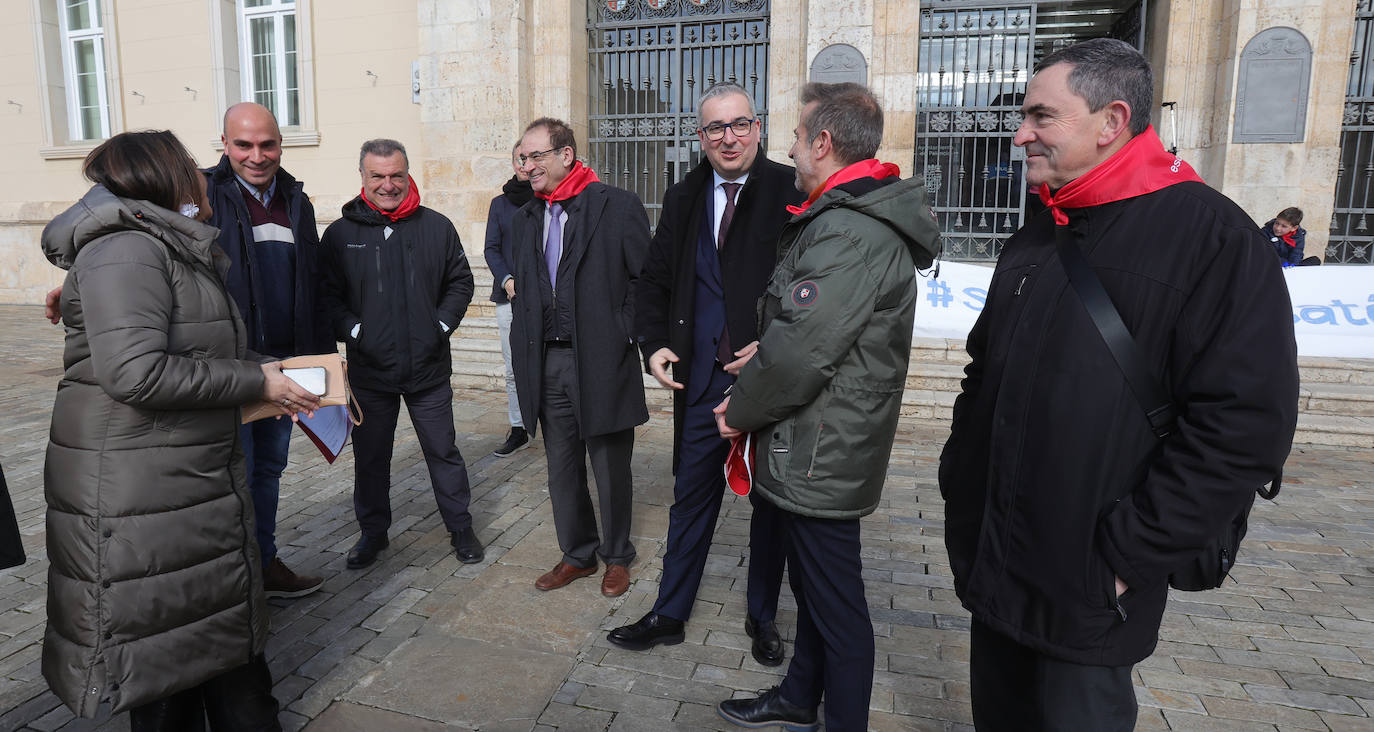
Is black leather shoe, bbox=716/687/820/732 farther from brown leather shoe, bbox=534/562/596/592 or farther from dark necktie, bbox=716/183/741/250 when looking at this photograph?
dark necktie, bbox=716/183/741/250

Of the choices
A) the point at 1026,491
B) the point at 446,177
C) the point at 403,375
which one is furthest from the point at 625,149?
the point at 1026,491

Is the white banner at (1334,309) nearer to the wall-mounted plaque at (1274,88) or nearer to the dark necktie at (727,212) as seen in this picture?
the wall-mounted plaque at (1274,88)

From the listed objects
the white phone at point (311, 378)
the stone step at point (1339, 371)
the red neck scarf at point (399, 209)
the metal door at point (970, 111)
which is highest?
the metal door at point (970, 111)

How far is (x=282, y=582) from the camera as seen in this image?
3613 millimetres

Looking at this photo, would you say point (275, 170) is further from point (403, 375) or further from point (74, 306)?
point (74, 306)

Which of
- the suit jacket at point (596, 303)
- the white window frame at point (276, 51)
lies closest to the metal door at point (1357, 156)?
the suit jacket at point (596, 303)

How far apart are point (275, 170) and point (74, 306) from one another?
1.61 metres

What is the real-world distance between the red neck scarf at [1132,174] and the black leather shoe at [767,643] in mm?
2042

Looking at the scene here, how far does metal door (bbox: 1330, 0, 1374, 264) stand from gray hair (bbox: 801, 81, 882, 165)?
8.63 m

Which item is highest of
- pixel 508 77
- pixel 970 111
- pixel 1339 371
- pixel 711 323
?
pixel 508 77

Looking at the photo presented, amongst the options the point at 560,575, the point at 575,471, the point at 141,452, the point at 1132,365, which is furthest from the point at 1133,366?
the point at 560,575

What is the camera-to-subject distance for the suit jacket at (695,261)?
3.07 meters

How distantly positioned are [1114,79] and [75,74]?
17419 millimetres

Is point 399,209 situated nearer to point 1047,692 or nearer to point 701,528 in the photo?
point 701,528
